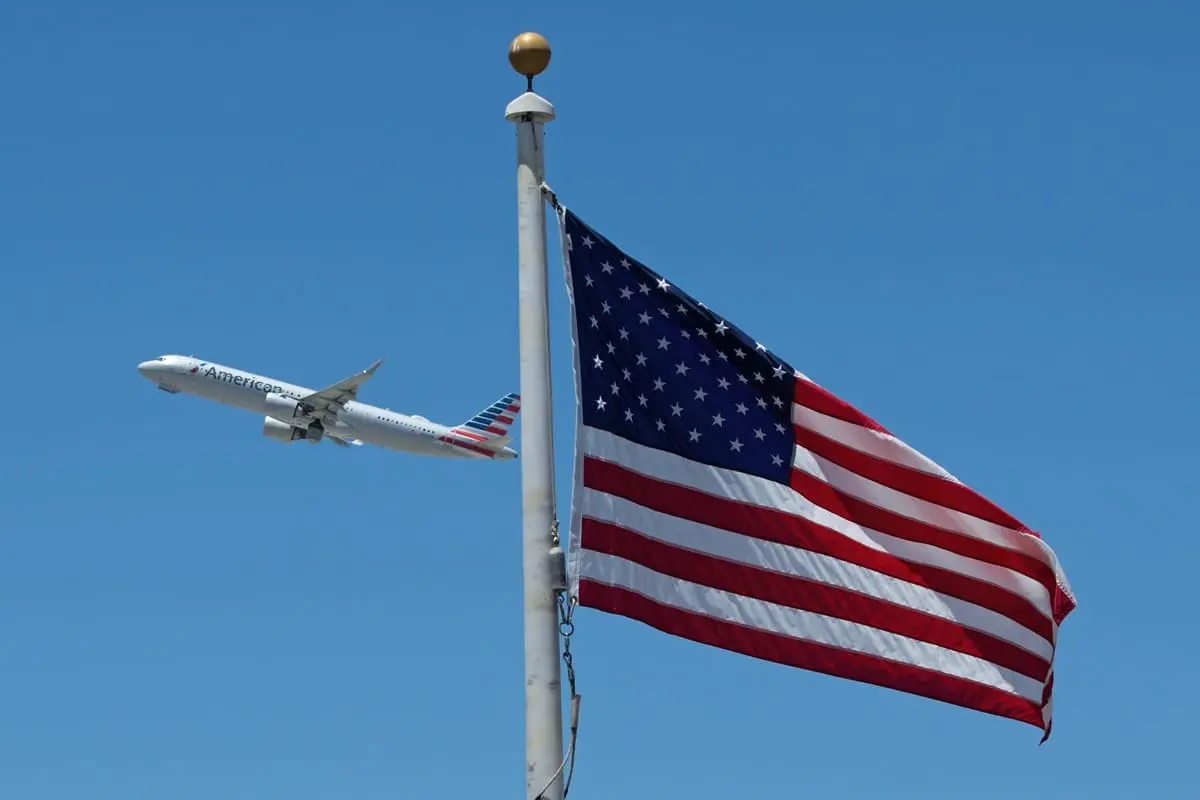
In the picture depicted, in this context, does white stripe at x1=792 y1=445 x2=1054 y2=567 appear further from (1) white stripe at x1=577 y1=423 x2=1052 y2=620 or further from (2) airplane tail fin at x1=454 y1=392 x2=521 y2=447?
(2) airplane tail fin at x1=454 y1=392 x2=521 y2=447

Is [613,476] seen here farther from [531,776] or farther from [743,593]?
[531,776]

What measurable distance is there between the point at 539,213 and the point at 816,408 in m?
2.58

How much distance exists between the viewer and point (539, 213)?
11.6 meters

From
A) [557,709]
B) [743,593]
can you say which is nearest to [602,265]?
[743,593]

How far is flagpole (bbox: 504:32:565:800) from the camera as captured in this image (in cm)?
1088

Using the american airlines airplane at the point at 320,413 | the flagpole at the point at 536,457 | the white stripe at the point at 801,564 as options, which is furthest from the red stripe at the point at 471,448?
the flagpole at the point at 536,457

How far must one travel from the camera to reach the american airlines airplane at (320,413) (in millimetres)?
92938

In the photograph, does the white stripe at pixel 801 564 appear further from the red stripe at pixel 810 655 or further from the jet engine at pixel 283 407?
the jet engine at pixel 283 407

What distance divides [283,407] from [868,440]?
3316 inches

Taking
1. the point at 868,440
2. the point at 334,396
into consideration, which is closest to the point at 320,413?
the point at 334,396

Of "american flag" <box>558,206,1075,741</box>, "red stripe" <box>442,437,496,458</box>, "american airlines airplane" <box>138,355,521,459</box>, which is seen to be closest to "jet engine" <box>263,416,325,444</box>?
"american airlines airplane" <box>138,355,521,459</box>

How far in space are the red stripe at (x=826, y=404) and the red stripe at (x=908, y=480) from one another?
179 millimetres

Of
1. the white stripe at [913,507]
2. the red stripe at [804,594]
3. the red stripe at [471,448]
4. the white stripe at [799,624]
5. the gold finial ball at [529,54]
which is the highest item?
the red stripe at [471,448]

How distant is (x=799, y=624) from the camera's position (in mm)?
12445
